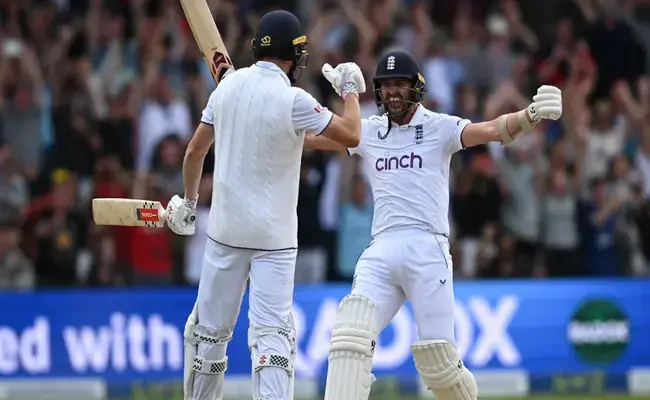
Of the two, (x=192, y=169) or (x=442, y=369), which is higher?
(x=192, y=169)

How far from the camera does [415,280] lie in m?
7.81

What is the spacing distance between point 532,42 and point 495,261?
3.33m

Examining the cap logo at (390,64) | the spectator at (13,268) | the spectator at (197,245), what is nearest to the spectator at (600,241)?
the spectator at (197,245)

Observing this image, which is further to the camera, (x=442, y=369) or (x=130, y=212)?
(x=130, y=212)

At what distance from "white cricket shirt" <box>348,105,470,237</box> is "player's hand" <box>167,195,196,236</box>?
1052mm

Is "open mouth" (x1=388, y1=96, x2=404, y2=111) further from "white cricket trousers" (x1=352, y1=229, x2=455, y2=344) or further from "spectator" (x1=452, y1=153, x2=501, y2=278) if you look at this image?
"spectator" (x1=452, y1=153, x2=501, y2=278)

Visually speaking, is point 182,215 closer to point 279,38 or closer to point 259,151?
point 259,151

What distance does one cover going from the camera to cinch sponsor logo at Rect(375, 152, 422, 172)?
7.96m

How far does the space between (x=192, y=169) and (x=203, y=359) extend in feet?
3.37

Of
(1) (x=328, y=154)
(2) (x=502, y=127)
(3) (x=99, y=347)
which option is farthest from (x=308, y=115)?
(1) (x=328, y=154)

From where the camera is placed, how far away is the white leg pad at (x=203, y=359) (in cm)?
756

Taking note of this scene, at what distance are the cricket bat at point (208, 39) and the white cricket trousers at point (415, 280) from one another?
1408mm

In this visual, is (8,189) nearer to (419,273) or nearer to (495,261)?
(495,261)

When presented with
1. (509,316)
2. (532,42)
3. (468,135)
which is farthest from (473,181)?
(468,135)
